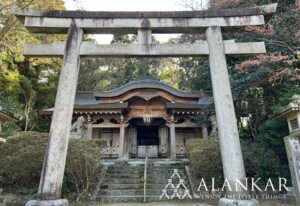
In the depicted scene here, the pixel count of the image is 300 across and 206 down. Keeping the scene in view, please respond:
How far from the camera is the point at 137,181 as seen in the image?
29.2ft

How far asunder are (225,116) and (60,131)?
3416mm

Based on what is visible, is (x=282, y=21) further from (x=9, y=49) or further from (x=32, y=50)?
(x=9, y=49)

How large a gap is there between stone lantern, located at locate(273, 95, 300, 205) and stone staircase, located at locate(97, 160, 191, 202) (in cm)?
395

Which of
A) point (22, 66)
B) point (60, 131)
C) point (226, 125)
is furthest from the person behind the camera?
point (22, 66)

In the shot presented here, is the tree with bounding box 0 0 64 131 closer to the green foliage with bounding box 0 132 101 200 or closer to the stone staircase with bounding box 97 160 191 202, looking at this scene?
the green foliage with bounding box 0 132 101 200

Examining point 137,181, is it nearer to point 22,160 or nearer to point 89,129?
point 22,160

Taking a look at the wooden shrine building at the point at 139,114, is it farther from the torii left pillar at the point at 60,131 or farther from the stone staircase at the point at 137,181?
the torii left pillar at the point at 60,131

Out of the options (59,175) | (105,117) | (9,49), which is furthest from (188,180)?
(9,49)

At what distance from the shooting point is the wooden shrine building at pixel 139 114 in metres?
13.2

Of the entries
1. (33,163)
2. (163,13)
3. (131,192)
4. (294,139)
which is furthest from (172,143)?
(163,13)

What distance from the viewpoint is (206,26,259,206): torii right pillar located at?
435cm

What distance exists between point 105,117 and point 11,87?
6.20 meters

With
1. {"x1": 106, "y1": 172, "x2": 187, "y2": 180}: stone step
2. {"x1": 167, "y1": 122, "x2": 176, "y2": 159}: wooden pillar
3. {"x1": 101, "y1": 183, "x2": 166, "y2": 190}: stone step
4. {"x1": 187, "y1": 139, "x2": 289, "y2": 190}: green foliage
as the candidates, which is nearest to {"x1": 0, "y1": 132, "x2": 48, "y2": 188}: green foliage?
{"x1": 101, "y1": 183, "x2": 166, "y2": 190}: stone step

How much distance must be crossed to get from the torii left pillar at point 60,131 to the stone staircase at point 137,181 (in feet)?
12.5
